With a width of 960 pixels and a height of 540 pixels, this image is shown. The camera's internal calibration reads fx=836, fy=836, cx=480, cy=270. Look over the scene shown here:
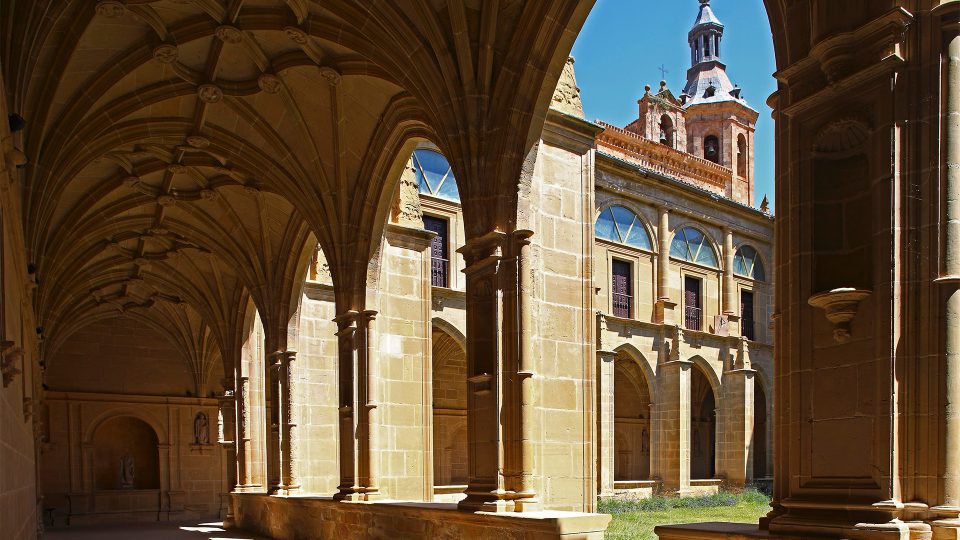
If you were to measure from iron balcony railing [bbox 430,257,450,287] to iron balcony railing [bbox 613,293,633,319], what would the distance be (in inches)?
273

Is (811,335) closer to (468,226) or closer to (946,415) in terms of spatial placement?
(946,415)

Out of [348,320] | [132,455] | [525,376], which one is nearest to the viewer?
[525,376]

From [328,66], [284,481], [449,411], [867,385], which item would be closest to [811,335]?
[867,385]

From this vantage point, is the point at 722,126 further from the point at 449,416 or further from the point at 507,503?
the point at 507,503

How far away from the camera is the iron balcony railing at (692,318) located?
86.2 feet

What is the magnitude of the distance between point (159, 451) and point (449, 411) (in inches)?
367

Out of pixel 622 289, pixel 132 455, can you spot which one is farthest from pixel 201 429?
pixel 622 289

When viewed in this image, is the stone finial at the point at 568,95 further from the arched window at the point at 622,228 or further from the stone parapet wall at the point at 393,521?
the arched window at the point at 622,228

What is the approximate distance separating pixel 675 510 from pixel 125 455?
52.7ft

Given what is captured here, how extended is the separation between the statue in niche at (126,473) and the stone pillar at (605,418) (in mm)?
13792

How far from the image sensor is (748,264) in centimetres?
2850

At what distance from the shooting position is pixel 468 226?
7.73 meters

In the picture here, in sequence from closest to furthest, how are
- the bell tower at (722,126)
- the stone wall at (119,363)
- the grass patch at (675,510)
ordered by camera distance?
the grass patch at (675,510)
the stone wall at (119,363)
the bell tower at (722,126)

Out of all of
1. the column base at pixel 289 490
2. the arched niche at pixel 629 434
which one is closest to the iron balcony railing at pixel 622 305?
the arched niche at pixel 629 434
